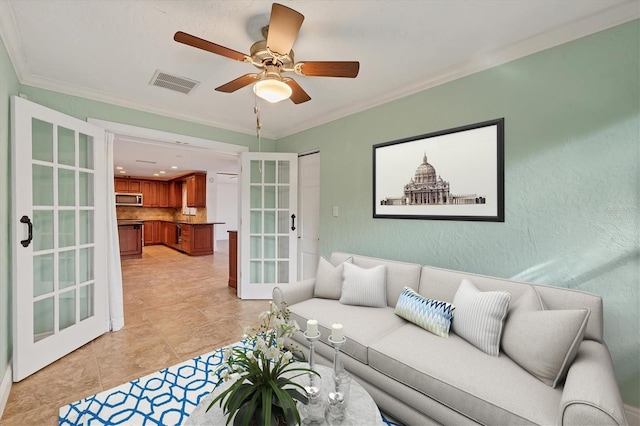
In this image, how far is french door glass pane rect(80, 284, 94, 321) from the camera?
264 centimetres

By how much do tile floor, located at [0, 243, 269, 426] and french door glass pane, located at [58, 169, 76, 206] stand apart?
139 centimetres

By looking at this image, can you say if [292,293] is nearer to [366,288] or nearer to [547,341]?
[366,288]

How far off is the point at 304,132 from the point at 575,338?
3452mm

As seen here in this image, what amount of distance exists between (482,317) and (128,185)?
10.2 m

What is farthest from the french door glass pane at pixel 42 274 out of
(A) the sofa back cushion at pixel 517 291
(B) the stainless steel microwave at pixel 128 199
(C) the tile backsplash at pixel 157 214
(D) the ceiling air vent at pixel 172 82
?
(B) the stainless steel microwave at pixel 128 199

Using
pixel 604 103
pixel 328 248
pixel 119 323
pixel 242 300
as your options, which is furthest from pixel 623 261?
pixel 119 323

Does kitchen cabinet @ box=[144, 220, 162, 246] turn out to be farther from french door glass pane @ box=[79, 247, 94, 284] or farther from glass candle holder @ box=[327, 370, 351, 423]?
glass candle holder @ box=[327, 370, 351, 423]

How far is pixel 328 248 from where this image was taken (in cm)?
352

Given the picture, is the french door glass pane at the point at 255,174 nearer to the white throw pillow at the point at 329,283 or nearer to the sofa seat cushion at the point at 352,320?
the white throw pillow at the point at 329,283

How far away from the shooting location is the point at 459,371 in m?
1.41

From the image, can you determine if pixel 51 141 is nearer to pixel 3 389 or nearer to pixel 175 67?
pixel 175 67

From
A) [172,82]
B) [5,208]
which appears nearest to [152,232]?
[5,208]

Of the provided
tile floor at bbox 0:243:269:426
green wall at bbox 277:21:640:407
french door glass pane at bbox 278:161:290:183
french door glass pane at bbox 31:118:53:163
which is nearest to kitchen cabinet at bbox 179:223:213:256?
tile floor at bbox 0:243:269:426

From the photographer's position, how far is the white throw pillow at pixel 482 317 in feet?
5.19
